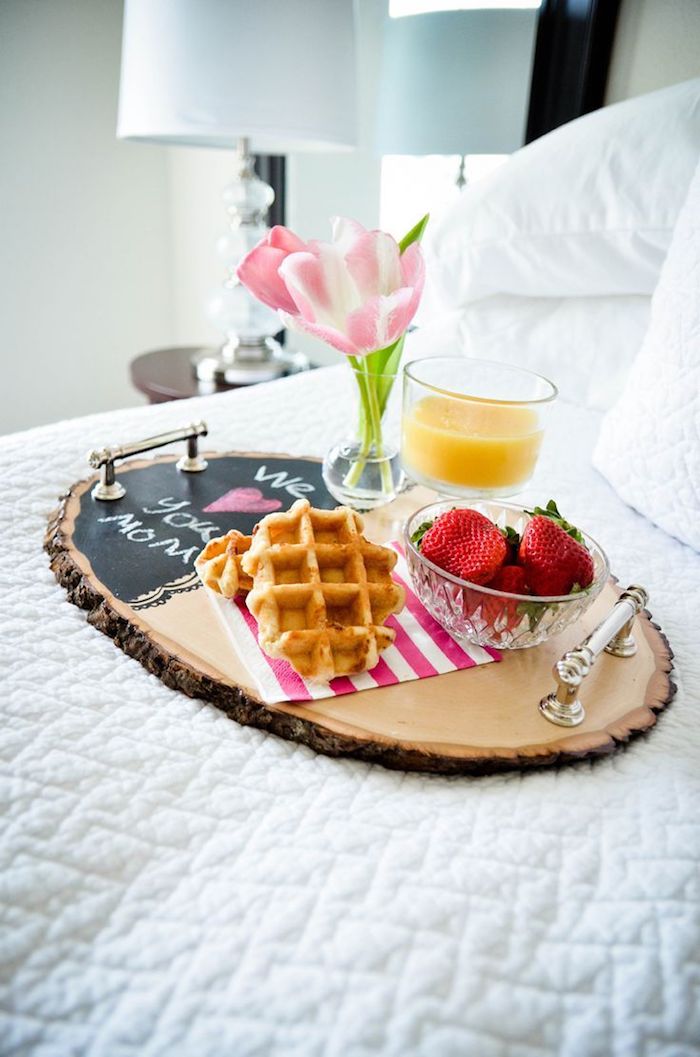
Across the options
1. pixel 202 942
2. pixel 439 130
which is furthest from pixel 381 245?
pixel 439 130

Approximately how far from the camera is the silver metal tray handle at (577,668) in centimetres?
45

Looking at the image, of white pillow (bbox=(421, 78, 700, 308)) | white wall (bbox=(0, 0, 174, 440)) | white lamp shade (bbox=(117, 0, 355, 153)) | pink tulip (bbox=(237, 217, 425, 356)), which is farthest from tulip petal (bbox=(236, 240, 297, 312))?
white wall (bbox=(0, 0, 174, 440))

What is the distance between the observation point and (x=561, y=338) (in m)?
1.08

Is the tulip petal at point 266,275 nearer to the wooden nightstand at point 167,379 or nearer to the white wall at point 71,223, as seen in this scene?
the wooden nightstand at point 167,379

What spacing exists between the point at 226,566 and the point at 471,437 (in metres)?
0.30

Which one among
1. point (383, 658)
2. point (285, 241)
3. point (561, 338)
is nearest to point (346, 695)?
point (383, 658)

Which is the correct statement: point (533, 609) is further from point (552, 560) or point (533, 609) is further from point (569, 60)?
point (569, 60)

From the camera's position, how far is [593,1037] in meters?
0.31

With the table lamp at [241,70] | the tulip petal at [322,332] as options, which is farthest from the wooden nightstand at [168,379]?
the tulip petal at [322,332]

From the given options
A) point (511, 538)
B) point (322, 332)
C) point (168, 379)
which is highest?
point (322, 332)

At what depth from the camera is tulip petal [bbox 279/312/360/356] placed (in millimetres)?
624

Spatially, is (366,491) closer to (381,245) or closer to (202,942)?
(381,245)

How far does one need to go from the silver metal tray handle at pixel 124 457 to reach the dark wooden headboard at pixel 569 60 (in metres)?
0.93

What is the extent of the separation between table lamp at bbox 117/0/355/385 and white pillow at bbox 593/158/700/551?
70 cm
